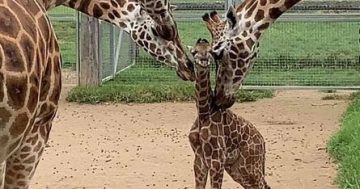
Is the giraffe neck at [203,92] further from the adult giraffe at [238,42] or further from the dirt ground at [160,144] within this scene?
the dirt ground at [160,144]

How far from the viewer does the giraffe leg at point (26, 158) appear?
3178 mm

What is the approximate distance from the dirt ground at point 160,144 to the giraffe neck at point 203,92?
113 centimetres

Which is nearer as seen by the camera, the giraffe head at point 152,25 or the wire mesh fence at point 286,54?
the giraffe head at point 152,25

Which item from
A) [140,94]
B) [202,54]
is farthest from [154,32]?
[140,94]

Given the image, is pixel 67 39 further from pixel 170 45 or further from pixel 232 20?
pixel 170 45

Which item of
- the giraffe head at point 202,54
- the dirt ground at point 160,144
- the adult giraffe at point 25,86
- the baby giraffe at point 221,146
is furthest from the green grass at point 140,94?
the adult giraffe at point 25,86

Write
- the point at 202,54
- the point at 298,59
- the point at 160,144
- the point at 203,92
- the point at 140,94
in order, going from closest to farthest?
the point at 202,54 < the point at 203,92 < the point at 160,144 < the point at 140,94 < the point at 298,59

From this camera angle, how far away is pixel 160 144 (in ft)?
25.5

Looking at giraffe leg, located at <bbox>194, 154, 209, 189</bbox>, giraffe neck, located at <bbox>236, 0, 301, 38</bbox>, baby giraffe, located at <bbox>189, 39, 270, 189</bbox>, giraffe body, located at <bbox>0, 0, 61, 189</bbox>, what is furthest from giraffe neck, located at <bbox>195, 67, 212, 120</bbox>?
giraffe body, located at <bbox>0, 0, 61, 189</bbox>

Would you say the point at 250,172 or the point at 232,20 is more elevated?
the point at 232,20

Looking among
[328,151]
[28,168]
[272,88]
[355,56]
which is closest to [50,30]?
[28,168]

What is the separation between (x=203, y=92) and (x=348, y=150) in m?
1.98

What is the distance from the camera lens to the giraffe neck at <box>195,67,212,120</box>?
16.3 feet

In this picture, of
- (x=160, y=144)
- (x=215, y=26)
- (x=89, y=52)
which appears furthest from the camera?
(x=89, y=52)
